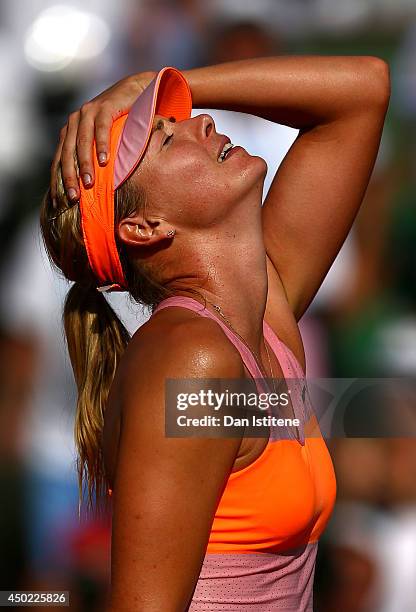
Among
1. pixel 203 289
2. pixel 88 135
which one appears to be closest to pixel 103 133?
A: pixel 88 135

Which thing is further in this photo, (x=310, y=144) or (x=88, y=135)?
(x=310, y=144)

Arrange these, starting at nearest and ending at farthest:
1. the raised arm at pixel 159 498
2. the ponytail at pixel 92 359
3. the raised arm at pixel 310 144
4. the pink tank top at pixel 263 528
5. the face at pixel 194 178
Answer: the raised arm at pixel 159 498 < the pink tank top at pixel 263 528 < the face at pixel 194 178 < the ponytail at pixel 92 359 < the raised arm at pixel 310 144

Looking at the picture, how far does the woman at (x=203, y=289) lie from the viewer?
116cm

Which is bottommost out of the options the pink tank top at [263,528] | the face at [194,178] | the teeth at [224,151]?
the pink tank top at [263,528]

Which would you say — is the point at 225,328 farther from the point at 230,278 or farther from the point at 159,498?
the point at 159,498

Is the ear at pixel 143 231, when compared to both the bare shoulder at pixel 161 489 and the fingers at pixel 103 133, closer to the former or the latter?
the fingers at pixel 103 133

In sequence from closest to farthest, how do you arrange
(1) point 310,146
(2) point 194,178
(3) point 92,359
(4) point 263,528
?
1. (4) point 263,528
2. (2) point 194,178
3. (3) point 92,359
4. (1) point 310,146

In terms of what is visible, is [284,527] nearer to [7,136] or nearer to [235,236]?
[235,236]

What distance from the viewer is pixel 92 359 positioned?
1508 millimetres

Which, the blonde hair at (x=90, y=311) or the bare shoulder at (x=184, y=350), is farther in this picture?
the blonde hair at (x=90, y=311)

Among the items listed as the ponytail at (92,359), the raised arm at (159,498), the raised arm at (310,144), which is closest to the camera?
the raised arm at (159,498)

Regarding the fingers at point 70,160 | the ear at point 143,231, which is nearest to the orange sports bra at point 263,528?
the ear at point 143,231

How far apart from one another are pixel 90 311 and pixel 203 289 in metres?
0.22

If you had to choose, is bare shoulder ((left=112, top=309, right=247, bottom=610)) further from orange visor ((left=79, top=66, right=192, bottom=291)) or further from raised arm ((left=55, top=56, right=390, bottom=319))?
raised arm ((left=55, top=56, right=390, bottom=319))
